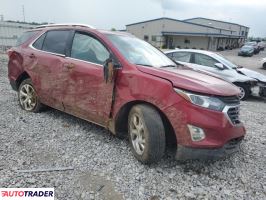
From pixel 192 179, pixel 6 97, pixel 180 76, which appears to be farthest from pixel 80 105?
pixel 6 97

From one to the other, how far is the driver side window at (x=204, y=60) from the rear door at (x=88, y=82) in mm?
5830

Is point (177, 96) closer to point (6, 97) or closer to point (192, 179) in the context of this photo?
point (192, 179)

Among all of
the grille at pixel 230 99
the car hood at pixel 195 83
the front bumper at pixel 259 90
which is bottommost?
the front bumper at pixel 259 90

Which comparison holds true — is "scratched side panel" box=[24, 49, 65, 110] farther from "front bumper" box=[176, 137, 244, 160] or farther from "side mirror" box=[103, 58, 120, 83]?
"front bumper" box=[176, 137, 244, 160]

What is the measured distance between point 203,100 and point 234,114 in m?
0.52

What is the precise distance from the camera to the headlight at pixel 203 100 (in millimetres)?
3488

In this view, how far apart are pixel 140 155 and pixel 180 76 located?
45.2 inches

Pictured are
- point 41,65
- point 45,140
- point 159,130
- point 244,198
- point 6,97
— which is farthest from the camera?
point 6,97

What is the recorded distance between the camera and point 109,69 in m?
4.12

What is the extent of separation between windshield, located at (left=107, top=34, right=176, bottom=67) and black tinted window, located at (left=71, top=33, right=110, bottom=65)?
0.71ft

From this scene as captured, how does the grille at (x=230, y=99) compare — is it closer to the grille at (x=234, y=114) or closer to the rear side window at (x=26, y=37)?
the grille at (x=234, y=114)

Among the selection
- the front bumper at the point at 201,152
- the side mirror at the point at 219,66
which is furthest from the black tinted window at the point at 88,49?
the side mirror at the point at 219,66

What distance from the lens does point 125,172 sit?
3787 mm

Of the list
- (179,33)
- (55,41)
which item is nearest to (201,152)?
(55,41)
